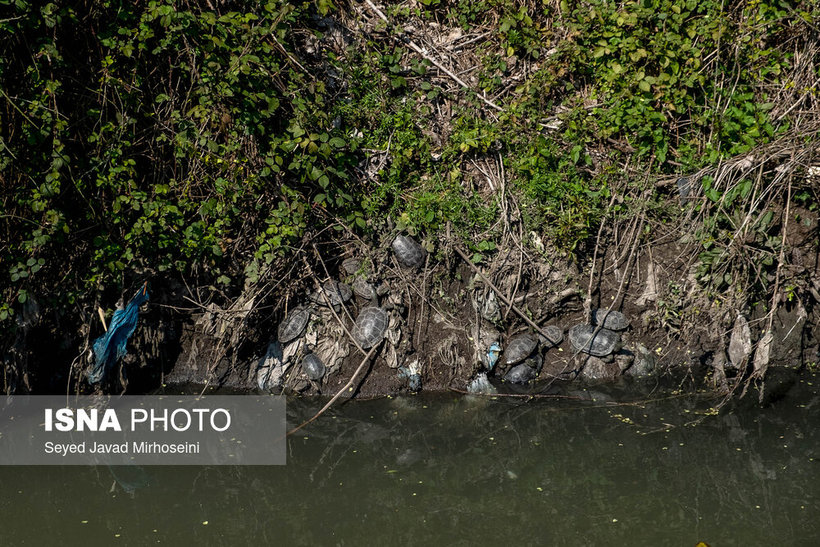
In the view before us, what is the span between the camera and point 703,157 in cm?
492

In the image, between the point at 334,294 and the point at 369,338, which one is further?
the point at 334,294

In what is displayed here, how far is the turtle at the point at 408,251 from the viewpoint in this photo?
5.10 m

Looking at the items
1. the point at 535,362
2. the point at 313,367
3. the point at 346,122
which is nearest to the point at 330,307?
the point at 313,367

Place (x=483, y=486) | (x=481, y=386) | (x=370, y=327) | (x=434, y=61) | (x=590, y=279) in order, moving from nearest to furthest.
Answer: (x=483, y=486) < (x=481, y=386) < (x=370, y=327) < (x=590, y=279) < (x=434, y=61)

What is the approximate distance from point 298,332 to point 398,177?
1.21m

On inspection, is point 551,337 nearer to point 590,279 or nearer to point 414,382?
point 590,279

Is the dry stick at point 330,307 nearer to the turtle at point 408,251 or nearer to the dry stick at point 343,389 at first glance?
the dry stick at point 343,389

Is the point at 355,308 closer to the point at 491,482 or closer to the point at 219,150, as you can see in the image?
the point at 219,150

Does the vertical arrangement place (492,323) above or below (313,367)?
above

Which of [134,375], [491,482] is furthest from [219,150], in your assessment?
[491,482]

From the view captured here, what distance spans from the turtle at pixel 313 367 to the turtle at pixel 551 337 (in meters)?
1.43

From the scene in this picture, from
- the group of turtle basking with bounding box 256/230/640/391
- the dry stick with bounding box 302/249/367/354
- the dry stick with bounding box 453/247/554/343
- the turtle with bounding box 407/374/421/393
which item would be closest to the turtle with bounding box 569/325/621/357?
the group of turtle basking with bounding box 256/230/640/391

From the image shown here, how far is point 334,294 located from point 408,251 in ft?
1.85

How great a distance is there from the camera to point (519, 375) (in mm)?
4980
